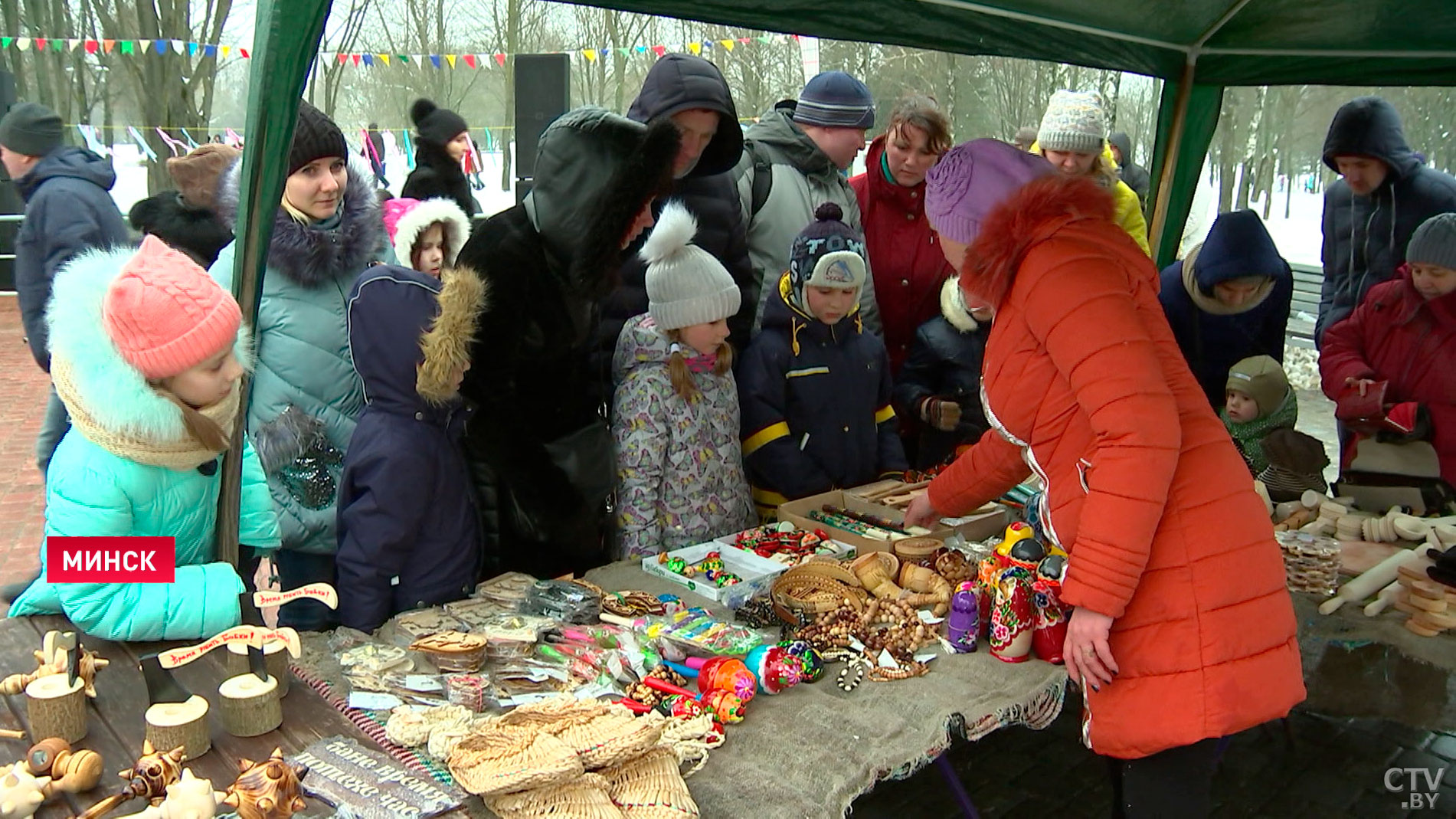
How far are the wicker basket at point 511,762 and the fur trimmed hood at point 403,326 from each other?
3.36ft

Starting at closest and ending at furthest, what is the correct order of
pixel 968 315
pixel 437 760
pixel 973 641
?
pixel 437 760
pixel 973 641
pixel 968 315

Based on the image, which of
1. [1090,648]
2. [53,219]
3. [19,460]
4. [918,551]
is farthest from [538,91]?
[1090,648]

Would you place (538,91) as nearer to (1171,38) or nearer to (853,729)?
(1171,38)

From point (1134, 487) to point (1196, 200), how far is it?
21.5ft

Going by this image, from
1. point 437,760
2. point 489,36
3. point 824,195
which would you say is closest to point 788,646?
point 437,760

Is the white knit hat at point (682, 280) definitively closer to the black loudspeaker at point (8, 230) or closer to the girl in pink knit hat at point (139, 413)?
the girl in pink knit hat at point (139, 413)

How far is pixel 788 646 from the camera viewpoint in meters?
2.15

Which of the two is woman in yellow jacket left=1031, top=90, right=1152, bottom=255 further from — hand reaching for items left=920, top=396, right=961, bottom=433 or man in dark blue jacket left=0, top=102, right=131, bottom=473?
man in dark blue jacket left=0, top=102, right=131, bottom=473

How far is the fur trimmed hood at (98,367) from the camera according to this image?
6.28 ft

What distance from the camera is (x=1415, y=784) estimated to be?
338cm

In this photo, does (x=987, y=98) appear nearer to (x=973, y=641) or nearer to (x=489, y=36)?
(x=489, y=36)

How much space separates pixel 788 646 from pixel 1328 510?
227cm

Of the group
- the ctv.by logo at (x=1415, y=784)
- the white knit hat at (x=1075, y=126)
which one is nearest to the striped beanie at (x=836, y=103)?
the white knit hat at (x=1075, y=126)

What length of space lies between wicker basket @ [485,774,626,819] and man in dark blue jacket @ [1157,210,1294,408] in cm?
290
